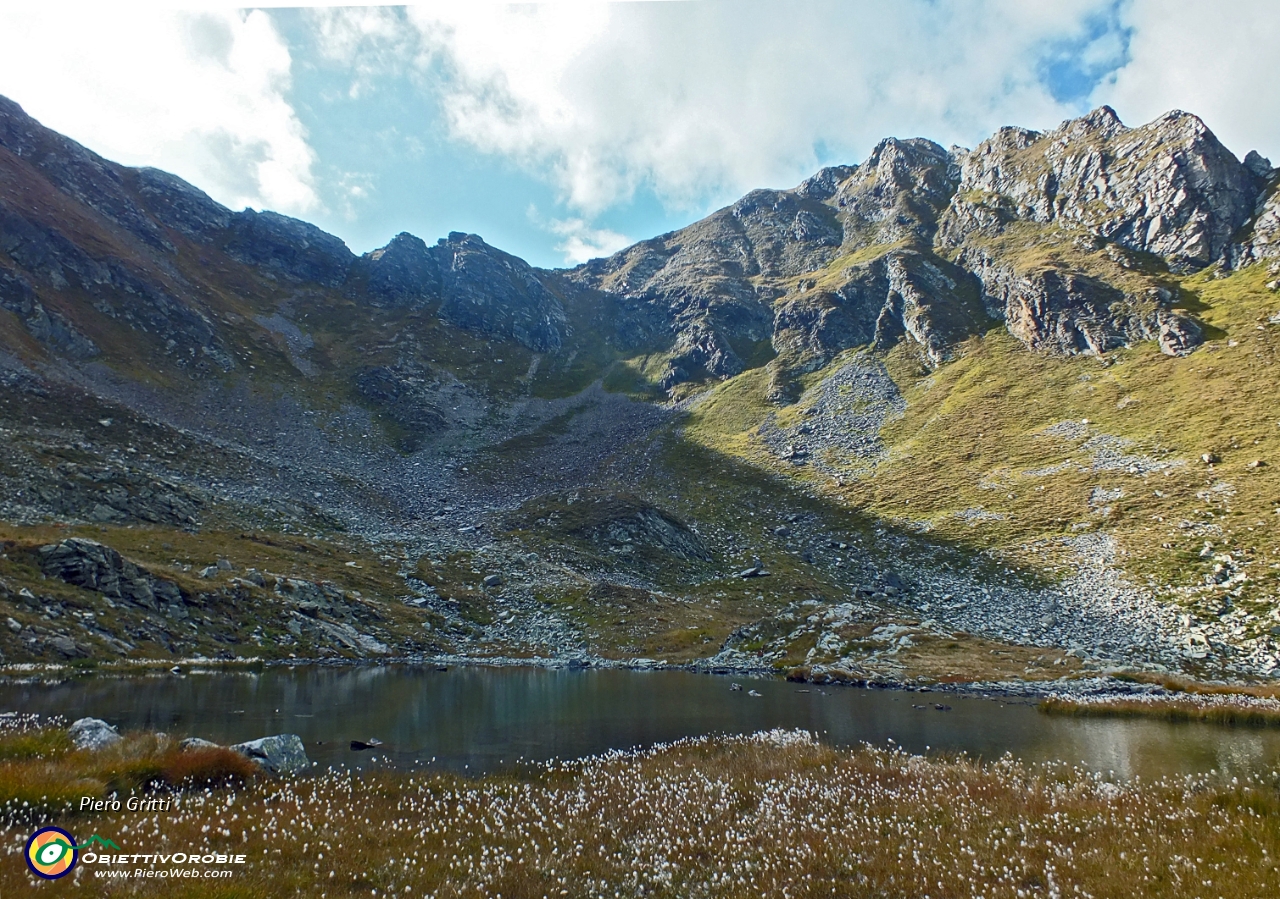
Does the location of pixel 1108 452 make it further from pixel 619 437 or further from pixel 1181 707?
pixel 619 437

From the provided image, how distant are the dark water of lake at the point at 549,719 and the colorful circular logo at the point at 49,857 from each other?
1108cm

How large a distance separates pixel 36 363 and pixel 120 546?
65.6 meters

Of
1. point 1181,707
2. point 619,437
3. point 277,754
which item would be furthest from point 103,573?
point 619,437

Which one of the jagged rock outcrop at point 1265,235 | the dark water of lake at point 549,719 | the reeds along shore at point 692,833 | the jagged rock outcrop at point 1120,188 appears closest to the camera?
the reeds along shore at point 692,833

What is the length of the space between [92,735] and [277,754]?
4.30 m

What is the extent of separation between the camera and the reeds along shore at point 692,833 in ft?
32.2

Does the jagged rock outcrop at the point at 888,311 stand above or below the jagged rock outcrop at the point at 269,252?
below

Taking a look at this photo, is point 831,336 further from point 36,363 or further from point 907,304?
point 36,363

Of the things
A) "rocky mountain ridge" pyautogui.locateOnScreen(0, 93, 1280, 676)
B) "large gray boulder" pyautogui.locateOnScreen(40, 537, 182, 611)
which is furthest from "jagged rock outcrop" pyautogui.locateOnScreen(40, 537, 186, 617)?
"rocky mountain ridge" pyautogui.locateOnScreen(0, 93, 1280, 676)

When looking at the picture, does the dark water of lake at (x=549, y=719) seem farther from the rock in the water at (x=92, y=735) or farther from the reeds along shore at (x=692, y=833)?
the reeds along shore at (x=692, y=833)

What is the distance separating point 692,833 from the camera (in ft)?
43.8

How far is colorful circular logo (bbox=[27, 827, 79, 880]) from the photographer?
25.7ft

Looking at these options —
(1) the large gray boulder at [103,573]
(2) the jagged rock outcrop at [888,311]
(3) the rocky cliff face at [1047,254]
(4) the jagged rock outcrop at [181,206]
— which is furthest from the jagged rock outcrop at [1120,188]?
(4) the jagged rock outcrop at [181,206]

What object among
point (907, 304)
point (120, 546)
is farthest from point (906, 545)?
point (907, 304)
